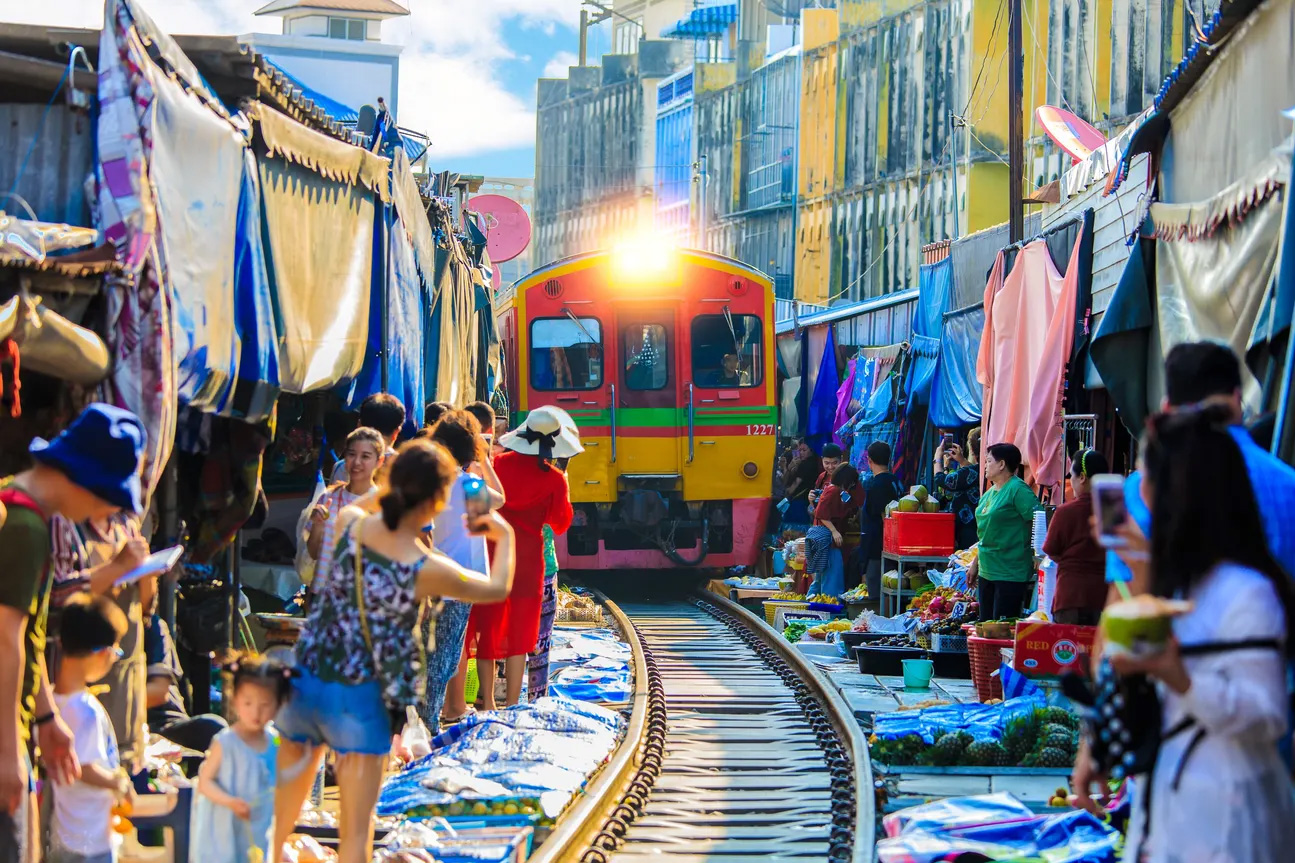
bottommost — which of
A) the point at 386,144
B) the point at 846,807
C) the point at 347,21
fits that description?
the point at 846,807

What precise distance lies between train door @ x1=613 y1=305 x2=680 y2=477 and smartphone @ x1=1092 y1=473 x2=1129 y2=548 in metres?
12.6

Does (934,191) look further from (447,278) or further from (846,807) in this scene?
(846,807)

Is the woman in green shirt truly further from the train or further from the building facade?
the building facade

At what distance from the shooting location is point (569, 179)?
7544cm

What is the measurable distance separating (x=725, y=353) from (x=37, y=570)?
517 inches

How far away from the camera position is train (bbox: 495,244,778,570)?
16.5 metres

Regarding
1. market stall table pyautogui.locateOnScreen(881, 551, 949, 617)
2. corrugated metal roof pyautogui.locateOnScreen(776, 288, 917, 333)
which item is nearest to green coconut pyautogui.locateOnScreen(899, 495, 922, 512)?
market stall table pyautogui.locateOnScreen(881, 551, 949, 617)

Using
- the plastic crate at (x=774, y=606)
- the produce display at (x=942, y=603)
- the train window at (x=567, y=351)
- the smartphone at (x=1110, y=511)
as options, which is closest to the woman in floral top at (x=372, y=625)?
the smartphone at (x=1110, y=511)

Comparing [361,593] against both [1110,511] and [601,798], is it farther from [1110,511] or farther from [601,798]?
[601,798]

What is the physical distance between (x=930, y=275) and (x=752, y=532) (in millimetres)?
4076

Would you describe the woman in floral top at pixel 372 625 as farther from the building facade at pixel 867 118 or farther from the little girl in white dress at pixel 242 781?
the building facade at pixel 867 118

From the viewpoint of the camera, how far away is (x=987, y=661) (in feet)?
32.1

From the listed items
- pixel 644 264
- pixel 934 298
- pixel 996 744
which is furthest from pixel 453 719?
pixel 934 298

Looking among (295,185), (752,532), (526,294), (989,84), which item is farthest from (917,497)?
(989,84)
